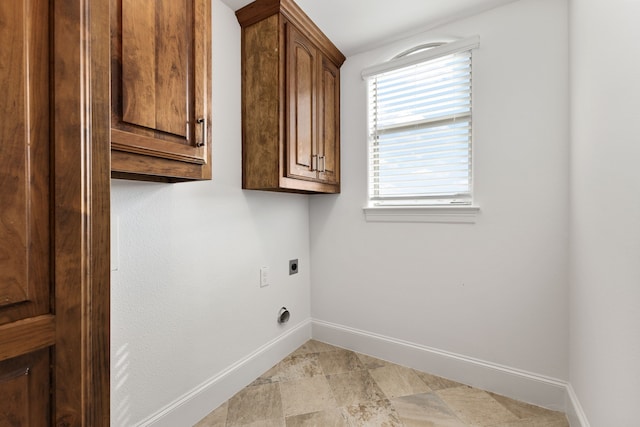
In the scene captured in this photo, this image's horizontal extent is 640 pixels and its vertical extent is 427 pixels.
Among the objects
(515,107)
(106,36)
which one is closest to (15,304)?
(106,36)

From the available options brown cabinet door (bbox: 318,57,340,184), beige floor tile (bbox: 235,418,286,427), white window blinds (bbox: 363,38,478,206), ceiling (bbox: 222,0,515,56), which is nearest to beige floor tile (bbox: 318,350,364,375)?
beige floor tile (bbox: 235,418,286,427)

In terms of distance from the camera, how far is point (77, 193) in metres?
0.58

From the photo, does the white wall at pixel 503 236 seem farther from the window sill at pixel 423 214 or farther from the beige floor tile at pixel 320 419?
the beige floor tile at pixel 320 419

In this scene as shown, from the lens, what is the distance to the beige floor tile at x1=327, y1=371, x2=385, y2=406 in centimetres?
159

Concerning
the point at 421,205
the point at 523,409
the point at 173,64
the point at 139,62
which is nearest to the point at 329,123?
the point at 421,205

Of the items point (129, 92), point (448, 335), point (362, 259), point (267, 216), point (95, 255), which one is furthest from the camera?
point (362, 259)

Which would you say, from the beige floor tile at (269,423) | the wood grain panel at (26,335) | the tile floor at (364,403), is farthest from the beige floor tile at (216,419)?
the wood grain panel at (26,335)

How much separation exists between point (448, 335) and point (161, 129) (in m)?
1.94

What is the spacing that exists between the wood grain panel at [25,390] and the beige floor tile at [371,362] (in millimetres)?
1760

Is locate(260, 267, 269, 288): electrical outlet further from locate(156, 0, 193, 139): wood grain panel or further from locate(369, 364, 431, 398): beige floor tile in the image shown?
locate(156, 0, 193, 139): wood grain panel

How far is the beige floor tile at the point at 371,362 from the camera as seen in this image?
6.33 feet

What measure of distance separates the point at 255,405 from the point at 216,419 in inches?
8.0

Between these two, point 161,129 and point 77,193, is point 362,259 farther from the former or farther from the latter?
point 77,193

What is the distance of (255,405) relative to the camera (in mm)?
1540
